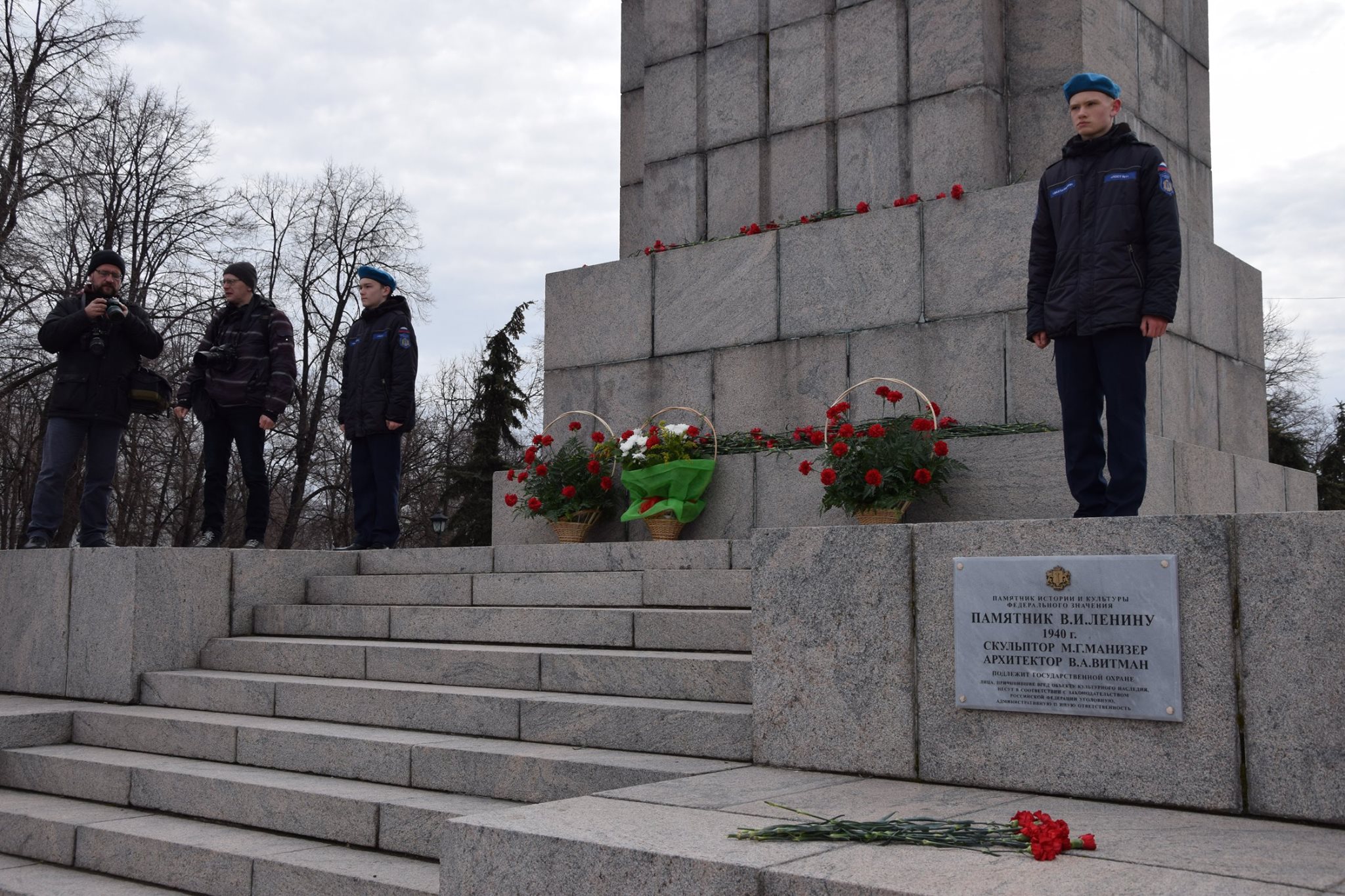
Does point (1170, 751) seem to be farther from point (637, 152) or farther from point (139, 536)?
point (139, 536)

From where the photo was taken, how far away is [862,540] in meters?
4.46

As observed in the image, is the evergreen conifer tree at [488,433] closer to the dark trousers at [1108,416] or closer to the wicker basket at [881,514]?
the wicker basket at [881,514]

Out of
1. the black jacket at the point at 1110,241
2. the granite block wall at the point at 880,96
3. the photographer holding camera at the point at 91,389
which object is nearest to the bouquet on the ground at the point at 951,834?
the black jacket at the point at 1110,241

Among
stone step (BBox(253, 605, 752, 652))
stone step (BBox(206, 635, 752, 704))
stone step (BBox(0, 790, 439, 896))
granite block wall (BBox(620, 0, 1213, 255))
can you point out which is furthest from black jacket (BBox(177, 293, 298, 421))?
granite block wall (BBox(620, 0, 1213, 255))

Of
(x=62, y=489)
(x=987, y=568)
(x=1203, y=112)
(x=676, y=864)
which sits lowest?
(x=676, y=864)

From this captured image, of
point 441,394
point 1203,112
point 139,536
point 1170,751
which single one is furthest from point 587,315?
point 441,394

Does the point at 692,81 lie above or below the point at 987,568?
above

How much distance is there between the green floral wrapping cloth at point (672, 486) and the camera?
8.20 metres

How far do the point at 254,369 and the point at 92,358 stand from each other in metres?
0.94

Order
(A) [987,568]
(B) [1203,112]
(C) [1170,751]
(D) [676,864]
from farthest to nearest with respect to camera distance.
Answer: (B) [1203,112] < (A) [987,568] < (C) [1170,751] < (D) [676,864]

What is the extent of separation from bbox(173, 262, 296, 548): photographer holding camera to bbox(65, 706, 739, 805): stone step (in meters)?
1.82

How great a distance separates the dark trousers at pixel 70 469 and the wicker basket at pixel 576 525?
2.84 m

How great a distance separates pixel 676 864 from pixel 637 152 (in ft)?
31.2

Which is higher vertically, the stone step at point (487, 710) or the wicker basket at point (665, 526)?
the wicker basket at point (665, 526)
